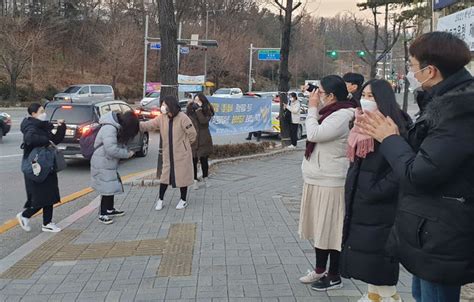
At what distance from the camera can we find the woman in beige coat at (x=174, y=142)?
7.44 metres

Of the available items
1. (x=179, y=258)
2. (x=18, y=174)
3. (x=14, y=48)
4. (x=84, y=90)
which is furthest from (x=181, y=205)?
(x=14, y=48)

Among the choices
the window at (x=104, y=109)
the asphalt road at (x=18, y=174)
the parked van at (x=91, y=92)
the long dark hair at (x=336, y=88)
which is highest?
the long dark hair at (x=336, y=88)

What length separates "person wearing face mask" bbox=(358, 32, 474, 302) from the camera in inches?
91.9

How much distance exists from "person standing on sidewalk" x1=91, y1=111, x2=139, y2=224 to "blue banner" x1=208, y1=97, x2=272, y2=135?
267 inches

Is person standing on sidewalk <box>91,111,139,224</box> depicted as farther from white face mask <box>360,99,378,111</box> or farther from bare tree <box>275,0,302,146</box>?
bare tree <box>275,0,302,146</box>

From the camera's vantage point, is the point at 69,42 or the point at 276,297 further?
the point at 69,42

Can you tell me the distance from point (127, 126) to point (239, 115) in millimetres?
8420

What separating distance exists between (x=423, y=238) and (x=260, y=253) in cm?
319

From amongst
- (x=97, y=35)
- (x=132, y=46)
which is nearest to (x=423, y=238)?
(x=132, y=46)

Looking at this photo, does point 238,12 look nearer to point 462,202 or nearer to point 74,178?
point 74,178

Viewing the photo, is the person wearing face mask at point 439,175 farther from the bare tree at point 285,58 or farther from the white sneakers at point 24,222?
the bare tree at point 285,58

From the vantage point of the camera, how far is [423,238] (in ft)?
8.00

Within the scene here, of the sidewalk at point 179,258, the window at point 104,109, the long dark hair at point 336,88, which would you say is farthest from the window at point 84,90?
the long dark hair at point 336,88

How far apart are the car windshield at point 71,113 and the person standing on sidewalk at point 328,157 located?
913cm
